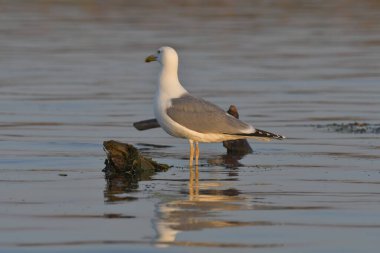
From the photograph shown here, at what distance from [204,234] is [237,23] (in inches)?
1335

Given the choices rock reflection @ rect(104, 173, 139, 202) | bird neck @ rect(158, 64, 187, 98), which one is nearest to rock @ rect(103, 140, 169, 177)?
rock reflection @ rect(104, 173, 139, 202)

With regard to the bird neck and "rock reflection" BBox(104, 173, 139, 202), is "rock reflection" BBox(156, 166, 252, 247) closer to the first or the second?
"rock reflection" BBox(104, 173, 139, 202)

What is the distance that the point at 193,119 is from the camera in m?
14.4

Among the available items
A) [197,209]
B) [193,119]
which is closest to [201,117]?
[193,119]

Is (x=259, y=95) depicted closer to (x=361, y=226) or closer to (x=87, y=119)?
(x=87, y=119)

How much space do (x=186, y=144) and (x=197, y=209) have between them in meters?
5.73

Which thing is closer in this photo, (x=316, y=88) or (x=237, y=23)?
(x=316, y=88)

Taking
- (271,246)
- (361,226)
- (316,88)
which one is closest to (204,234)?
(271,246)

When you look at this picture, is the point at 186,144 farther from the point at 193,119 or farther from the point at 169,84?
the point at 193,119

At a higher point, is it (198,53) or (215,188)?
(198,53)

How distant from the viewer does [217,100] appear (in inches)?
885

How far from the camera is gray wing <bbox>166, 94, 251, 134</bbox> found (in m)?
14.4

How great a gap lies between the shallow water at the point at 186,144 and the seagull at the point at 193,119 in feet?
1.27

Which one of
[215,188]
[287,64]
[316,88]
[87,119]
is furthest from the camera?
[287,64]
